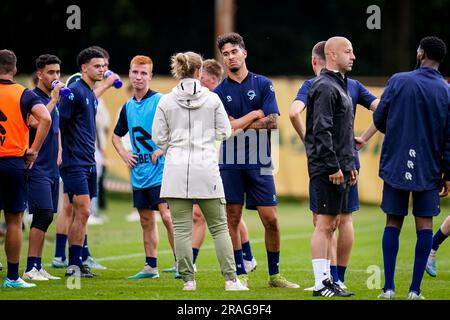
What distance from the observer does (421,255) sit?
9766 mm

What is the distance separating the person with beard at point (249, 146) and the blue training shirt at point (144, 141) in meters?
1.12

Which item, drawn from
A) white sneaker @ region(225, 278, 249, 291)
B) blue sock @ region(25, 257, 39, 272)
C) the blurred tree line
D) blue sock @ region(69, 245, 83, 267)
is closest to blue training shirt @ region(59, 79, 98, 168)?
blue sock @ region(69, 245, 83, 267)

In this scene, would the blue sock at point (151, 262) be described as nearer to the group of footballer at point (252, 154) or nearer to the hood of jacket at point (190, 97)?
the group of footballer at point (252, 154)

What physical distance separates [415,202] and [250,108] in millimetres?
2219

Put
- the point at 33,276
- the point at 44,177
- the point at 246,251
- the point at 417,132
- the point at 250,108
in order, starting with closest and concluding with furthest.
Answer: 1. the point at 417,132
2. the point at 250,108
3. the point at 33,276
4. the point at 44,177
5. the point at 246,251

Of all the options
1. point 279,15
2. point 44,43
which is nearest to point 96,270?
point 44,43

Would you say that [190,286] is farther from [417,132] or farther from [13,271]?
[417,132]

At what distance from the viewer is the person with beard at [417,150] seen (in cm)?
963

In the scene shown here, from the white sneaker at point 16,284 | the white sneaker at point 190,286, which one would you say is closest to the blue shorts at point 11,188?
the white sneaker at point 16,284

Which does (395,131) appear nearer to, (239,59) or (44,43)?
(239,59)

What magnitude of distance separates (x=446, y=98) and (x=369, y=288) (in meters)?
2.18

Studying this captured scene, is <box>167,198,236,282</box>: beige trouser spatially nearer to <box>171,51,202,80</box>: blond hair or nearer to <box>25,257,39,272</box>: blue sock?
<box>171,51,202,80</box>: blond hair

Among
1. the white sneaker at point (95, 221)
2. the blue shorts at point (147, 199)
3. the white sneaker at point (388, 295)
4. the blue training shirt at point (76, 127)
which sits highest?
the blue training shirt at point (76, 127)

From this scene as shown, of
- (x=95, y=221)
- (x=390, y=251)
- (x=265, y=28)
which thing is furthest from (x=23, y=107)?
(x=265, y=28)
